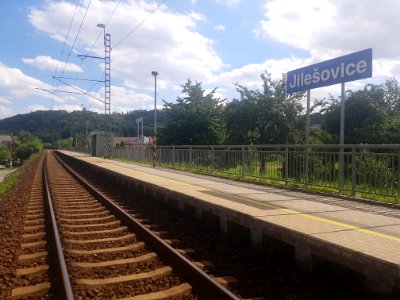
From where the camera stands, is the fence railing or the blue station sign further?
the blue station sign

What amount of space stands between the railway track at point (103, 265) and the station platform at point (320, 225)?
1.40 m

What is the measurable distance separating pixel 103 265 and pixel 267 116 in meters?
25.5

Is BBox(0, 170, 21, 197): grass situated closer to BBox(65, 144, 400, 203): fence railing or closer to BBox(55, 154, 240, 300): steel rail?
BBox(65, 144, 400, 203): fence railing

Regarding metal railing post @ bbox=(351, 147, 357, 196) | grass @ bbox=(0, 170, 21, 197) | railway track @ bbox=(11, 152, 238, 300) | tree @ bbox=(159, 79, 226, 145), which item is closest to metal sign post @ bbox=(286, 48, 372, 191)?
metal railing post @ bbox=(351, 147, 357, 196)

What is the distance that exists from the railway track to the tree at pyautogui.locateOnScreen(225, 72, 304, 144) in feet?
71.4

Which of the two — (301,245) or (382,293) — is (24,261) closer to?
(301,245)

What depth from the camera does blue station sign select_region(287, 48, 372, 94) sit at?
39.3 ft

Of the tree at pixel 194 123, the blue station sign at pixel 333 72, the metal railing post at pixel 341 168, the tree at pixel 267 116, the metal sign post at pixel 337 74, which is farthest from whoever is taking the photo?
the tree at pixel 194 123

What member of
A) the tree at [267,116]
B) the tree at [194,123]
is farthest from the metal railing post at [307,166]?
the tree at [194,123]

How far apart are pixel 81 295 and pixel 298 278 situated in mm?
2798

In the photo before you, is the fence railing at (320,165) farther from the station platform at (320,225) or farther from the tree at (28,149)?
the tree at (28,149)

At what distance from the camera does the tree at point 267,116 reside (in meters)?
30.2

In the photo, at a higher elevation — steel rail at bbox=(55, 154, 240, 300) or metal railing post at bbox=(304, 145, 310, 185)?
metal railing post at bbox=(304, 145, 310, 185)

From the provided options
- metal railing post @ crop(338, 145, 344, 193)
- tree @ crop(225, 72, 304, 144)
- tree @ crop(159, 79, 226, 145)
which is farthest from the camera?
tree @ crop(159, 79, 226, 145)
